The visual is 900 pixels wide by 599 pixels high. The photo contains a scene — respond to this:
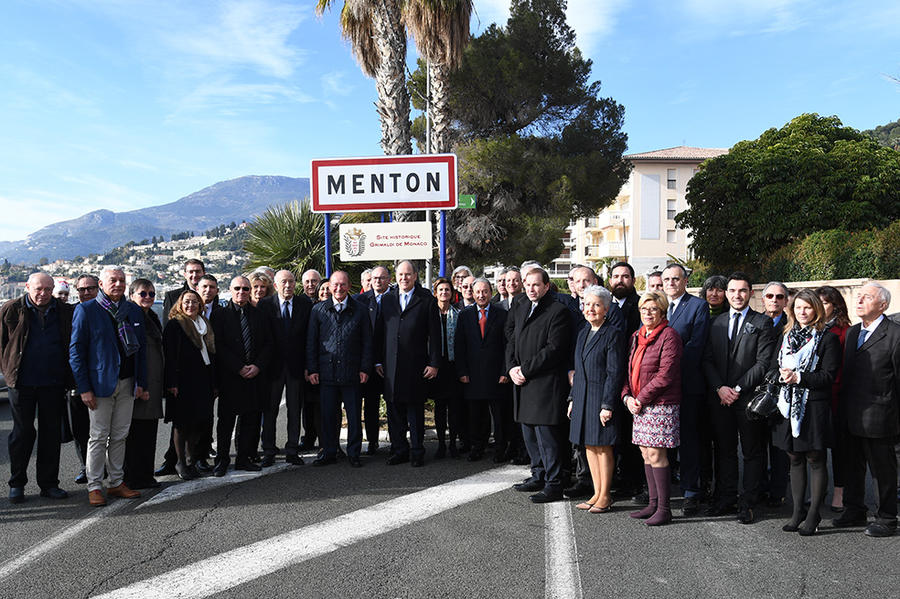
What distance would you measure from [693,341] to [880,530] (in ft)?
6.08

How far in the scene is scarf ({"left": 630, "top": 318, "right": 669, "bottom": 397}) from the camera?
5023 mm

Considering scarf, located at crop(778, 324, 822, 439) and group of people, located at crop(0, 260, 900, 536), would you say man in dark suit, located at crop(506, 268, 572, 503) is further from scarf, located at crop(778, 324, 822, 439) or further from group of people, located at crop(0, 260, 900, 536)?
scarf, located at crop(778, 324, 822, 439)

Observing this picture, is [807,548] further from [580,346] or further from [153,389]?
[153,389]

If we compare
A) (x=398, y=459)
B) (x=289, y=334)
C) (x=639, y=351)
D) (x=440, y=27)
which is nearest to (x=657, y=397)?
(x=639, y=351)

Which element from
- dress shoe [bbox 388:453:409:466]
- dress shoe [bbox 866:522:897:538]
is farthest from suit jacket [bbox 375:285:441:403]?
dress shoe [bbox 866:522:897:538]

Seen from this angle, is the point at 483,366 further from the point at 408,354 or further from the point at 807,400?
the point at 807,400

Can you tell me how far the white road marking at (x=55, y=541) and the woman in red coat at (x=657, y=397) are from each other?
4302 mm

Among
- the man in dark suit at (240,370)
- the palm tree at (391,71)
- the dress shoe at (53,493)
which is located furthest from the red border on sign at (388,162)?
the dress shoe at (53,493)

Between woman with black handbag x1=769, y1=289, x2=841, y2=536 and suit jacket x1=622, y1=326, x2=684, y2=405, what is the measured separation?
0.77 m

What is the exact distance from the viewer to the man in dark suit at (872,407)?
15.5 ft

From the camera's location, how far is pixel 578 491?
5758mm

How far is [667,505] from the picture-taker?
4.98 meters

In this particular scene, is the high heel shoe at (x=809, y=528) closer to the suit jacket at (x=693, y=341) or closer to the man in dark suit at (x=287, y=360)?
the suit jacket at (x=693, y=341)

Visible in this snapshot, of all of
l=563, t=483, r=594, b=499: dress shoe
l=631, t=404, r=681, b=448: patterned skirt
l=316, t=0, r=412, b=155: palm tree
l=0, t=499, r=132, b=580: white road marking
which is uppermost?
l=316, t=0, r=412, b=155: palm tree
